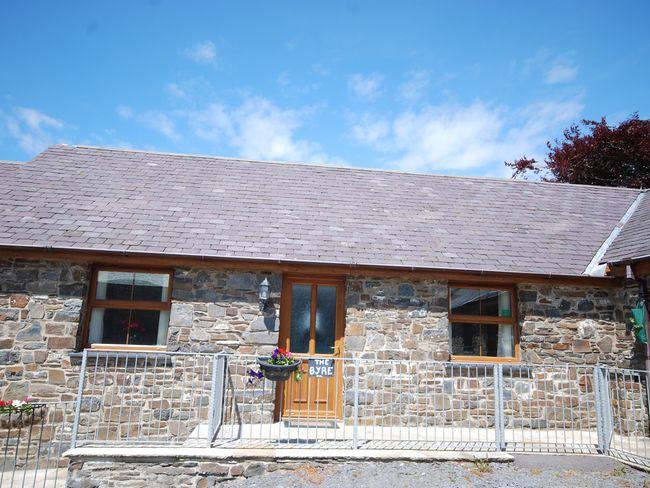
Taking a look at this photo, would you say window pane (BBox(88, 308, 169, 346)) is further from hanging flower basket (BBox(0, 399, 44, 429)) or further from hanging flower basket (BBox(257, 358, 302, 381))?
hanging flower basket (BBox(257, 358, 302, 381))

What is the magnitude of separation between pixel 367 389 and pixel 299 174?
5.74 m

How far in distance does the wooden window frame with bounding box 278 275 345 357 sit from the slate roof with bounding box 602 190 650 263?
480 cm

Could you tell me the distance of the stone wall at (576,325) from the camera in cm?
777

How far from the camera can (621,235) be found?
9227mm

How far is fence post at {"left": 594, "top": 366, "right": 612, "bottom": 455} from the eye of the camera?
6023mm

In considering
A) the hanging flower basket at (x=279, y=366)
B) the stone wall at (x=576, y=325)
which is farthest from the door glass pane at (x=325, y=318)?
the stone wall at (x=576, y=325)

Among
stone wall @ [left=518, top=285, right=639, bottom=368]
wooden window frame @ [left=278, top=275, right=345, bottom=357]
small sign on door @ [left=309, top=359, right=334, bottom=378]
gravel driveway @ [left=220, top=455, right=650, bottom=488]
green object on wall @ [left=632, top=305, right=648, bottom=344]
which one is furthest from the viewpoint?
stone wall @ [left=518, top=285, right=639, bottom=368]

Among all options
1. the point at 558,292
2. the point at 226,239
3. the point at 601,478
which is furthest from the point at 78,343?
the point at 558,292

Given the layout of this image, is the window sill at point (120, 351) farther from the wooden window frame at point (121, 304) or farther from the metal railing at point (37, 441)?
the metal railing at point (37, 441)

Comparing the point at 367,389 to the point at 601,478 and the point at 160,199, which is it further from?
the point at 160,199

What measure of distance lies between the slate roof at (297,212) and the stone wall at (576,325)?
52cm

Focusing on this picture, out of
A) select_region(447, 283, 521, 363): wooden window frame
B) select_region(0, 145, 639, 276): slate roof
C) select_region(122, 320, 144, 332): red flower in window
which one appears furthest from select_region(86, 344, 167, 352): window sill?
select_region(447, 283, 521, 363): wooden window frame

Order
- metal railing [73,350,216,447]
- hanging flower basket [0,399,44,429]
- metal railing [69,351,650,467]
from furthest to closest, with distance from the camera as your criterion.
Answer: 1. metal railing [73,350,216,447]
2. hanging flower basket [0,399,44,429]
3. metal railing [69,351,650,467]

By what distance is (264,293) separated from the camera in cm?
722
